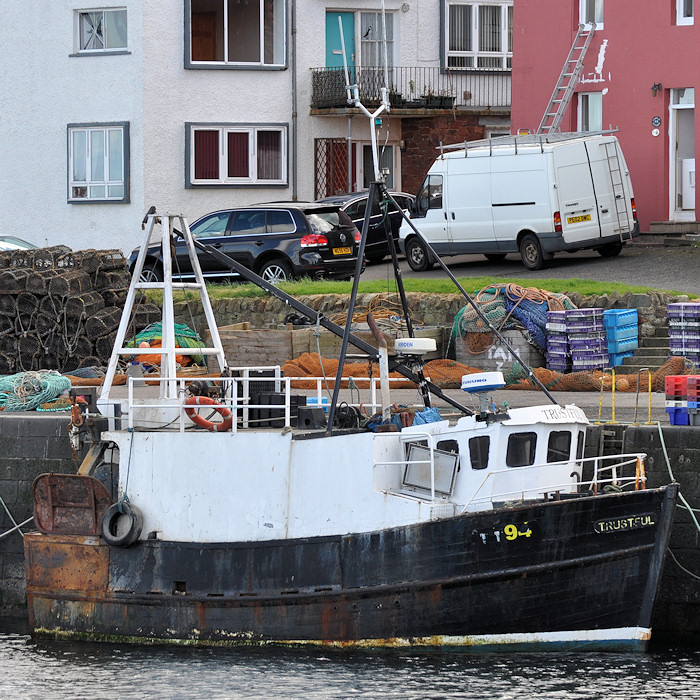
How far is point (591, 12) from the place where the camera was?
2889cm

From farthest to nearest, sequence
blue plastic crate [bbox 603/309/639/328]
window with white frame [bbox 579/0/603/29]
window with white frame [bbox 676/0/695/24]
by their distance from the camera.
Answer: window with white frame [bbox 579/0/603/29], window with white frame [bbox 676/0/695/24], blue plastic crate [bbox 603/309/639/328]

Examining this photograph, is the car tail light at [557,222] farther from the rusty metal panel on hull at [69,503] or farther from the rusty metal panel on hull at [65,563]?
the rusty metal panel on hull at [65,563]

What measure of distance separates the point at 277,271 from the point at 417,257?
3.25 m

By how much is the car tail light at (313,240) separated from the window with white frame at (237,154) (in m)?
7.80

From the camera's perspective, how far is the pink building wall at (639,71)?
90.1 feet

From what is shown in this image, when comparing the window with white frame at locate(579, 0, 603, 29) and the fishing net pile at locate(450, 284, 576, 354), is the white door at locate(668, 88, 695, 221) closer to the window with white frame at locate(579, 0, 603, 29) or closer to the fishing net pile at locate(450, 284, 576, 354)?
Result: the window with white frame at locate(579, 0, 603, 29)

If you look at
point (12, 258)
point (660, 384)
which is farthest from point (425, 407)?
point (12, 258)

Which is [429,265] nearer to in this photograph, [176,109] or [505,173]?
[505,173]

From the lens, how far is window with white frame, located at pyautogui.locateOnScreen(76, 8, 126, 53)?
31.6m

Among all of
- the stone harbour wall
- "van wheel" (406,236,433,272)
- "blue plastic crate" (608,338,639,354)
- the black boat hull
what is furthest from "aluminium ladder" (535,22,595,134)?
the black boat hull

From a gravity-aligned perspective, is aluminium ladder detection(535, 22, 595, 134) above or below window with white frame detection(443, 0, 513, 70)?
below

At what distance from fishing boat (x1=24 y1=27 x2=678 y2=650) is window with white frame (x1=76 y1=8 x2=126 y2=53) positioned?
60.5 feet

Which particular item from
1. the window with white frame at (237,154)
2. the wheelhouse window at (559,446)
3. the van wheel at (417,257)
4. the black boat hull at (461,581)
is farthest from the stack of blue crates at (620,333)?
the window with white frame at (237,154)

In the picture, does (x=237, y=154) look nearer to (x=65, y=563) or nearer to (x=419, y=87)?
(x=419, y=87)
